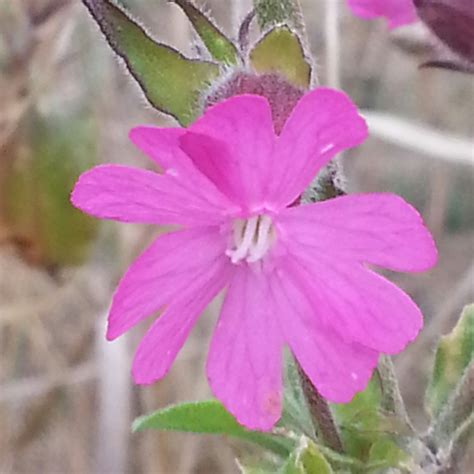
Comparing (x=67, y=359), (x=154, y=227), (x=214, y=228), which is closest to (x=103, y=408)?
(x=154, y=227)

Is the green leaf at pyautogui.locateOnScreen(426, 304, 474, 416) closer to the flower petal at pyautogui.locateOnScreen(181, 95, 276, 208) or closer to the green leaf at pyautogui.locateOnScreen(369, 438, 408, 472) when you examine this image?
the green leaf at pyautogui.locateOnScreen(369, 438, 408, 472)

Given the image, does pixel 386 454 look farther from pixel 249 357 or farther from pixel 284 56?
pixel 284 56

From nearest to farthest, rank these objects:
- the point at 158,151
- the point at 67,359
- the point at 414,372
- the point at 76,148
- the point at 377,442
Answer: the point at 158,151, the point at 377,442, the point at 76,148, the point at 67,359, the point at 414,372

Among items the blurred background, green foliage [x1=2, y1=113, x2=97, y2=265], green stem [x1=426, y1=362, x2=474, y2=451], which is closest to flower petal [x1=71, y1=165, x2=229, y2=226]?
green stem [x1=426, y1=362, x2=474, y2=451]

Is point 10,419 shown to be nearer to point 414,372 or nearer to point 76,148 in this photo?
point 76,148

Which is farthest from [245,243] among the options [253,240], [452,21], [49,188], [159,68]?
[49,188]
